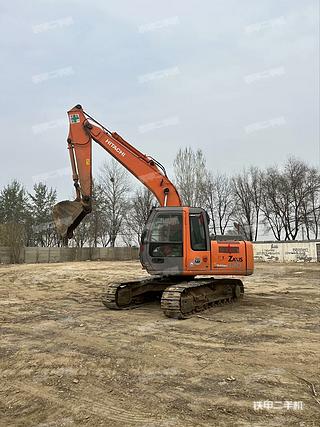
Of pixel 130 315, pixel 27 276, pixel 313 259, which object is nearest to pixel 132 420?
pixel 130 315

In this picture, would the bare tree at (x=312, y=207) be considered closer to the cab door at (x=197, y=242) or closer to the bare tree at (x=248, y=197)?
the bare tree at (x=248, y=197)

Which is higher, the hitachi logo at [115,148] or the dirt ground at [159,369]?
the hitachi logo at [115,148]

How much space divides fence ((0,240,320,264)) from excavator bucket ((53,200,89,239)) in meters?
30.6

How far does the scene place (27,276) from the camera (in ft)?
→ 77.7

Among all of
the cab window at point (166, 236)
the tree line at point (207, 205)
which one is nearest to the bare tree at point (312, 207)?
the tree line at point (207, 205)

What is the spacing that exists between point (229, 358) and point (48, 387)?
264 cm

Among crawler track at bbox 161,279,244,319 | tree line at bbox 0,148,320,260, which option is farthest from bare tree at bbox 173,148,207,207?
crawler track at bbox 161,279,244,319

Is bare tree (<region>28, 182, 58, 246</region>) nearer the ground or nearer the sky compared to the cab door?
nearer the sky

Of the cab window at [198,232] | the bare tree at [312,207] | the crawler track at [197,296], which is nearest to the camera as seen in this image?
the crawler track at [197,296]

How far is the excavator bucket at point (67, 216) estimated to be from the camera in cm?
1049

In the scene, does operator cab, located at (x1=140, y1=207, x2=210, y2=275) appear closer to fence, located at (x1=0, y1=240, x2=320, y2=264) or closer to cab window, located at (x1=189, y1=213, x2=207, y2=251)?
cab window, located at (x1=189, y1=213, x2=207, y2=251)

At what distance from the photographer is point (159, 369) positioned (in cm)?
548

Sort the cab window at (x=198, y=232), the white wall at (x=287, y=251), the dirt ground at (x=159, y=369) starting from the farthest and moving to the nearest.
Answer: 1. the white wall at (x=287, y=251)
2. the cab window at (x=198, y=232)
3. the dirt ground at (x=159, y=369)

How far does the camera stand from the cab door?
9.72 metres
